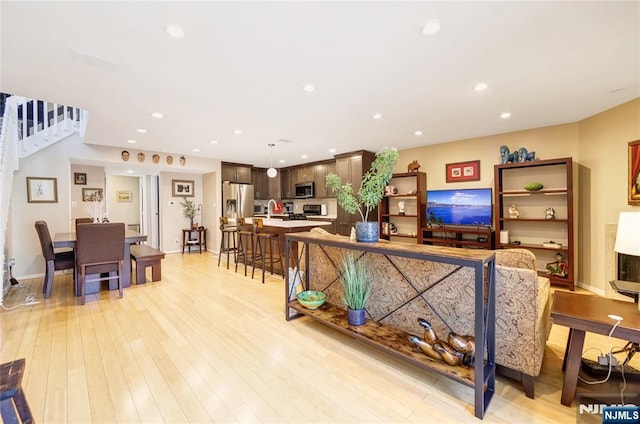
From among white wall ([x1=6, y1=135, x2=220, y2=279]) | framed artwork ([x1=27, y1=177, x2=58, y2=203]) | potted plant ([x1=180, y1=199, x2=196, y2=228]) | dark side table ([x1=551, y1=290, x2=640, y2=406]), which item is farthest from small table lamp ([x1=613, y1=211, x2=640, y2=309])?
potted plant ([x1=180, y1=199, x2=196, y2=228])

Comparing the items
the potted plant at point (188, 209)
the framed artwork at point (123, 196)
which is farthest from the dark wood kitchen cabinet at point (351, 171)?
the framed artwork at point (123, 196)

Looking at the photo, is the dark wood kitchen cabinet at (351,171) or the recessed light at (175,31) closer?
the recessed light at (175,31)

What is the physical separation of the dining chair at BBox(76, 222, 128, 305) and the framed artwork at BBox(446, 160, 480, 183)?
5.51 meters

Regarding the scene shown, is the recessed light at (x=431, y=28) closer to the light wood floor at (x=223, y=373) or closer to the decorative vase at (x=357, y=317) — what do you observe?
the decorative vase at (x=357, y=317)

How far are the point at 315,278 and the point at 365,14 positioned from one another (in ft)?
8.21

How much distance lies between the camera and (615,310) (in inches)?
63.3

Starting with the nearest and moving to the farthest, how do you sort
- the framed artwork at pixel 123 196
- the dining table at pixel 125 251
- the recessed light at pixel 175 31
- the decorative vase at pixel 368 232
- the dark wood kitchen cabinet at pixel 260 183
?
the recessed light at pixel 175 31 < the decorative vase at pixel 368 232 < the dining table at pixel 125 251 < the dark wood kitchen cabinet at pixel 260 183 < the framed artwork at pixel 123 196

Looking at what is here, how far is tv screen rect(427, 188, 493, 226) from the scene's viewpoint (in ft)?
15.3

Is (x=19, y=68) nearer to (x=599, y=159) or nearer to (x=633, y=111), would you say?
(x=633, y=111)

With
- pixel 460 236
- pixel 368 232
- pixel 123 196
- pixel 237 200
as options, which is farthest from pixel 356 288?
pixel 123 196

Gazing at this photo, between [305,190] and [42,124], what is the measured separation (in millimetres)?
5443

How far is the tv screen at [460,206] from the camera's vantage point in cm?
466

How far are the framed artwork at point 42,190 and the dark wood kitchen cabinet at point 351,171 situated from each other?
5462mm

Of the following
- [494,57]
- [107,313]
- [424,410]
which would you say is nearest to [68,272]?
[107,313]
